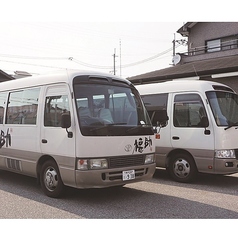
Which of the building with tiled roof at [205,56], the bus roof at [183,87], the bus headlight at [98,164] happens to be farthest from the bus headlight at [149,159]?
the building with tiled roof at [205,56]

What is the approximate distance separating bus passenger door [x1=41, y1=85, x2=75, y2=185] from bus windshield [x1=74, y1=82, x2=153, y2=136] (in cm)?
24

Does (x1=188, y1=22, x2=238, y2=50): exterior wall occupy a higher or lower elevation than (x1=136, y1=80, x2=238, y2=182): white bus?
higher

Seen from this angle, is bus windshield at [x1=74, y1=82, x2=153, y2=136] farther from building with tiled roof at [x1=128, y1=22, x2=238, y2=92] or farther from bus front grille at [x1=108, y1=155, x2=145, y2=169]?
building with tiled roof at [x1=128, y1=22, x2=238, y2=92]

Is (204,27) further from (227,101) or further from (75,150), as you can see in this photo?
(75,150)

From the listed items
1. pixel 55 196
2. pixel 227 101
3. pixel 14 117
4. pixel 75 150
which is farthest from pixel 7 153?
pixel 227 101

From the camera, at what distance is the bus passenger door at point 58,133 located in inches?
209

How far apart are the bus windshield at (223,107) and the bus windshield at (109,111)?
1838 millimetres

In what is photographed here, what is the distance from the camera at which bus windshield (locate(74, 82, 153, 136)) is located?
5309mm

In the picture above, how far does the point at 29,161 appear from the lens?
629cm

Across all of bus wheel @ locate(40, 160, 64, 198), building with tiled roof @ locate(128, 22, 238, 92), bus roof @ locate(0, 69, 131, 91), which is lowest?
bus wheel @ locate(40, 160, 64, 198)

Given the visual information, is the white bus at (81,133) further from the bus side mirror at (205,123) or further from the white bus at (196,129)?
the bus side mirror at (205,123)

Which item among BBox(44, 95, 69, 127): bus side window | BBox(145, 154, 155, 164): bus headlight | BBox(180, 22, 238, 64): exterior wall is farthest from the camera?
BBox(180, 22, 238, 64): exterior wall

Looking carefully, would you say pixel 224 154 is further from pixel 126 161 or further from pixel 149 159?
pixel 126 161

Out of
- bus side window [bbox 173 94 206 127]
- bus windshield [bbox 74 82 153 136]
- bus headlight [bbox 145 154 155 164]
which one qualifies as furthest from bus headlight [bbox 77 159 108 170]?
bus side window [bbox 173 94 206 127]
